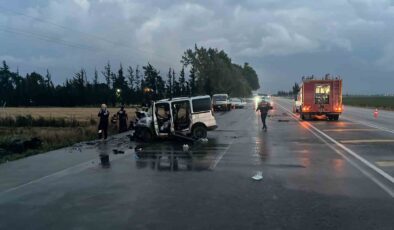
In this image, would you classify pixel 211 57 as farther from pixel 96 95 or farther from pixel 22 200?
pixel 22 200

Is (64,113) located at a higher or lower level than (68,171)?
lower

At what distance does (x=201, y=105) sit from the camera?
23.5 meters

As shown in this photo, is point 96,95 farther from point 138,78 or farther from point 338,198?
point 338,198

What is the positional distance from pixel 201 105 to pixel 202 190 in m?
13.9

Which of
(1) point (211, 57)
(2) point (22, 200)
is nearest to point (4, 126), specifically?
(2) point (22, 200)

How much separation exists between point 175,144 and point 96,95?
9375cm

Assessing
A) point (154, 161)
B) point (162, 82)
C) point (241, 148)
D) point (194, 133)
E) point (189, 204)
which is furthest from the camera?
point (162, 82)

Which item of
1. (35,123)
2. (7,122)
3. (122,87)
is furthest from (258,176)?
(122,87)

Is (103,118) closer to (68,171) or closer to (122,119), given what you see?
(122,119)

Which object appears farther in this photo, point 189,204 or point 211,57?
point 211,57

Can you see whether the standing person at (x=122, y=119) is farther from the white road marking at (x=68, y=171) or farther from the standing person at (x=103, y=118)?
the white road marking at (x=68, y=171)

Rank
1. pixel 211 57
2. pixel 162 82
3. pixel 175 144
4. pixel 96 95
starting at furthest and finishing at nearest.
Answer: pixel 211 57, pixel 96 95, pixel 162 82, pixel 175 144

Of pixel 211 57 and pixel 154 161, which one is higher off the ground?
pixel 211 57

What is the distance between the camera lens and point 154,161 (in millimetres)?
14766
